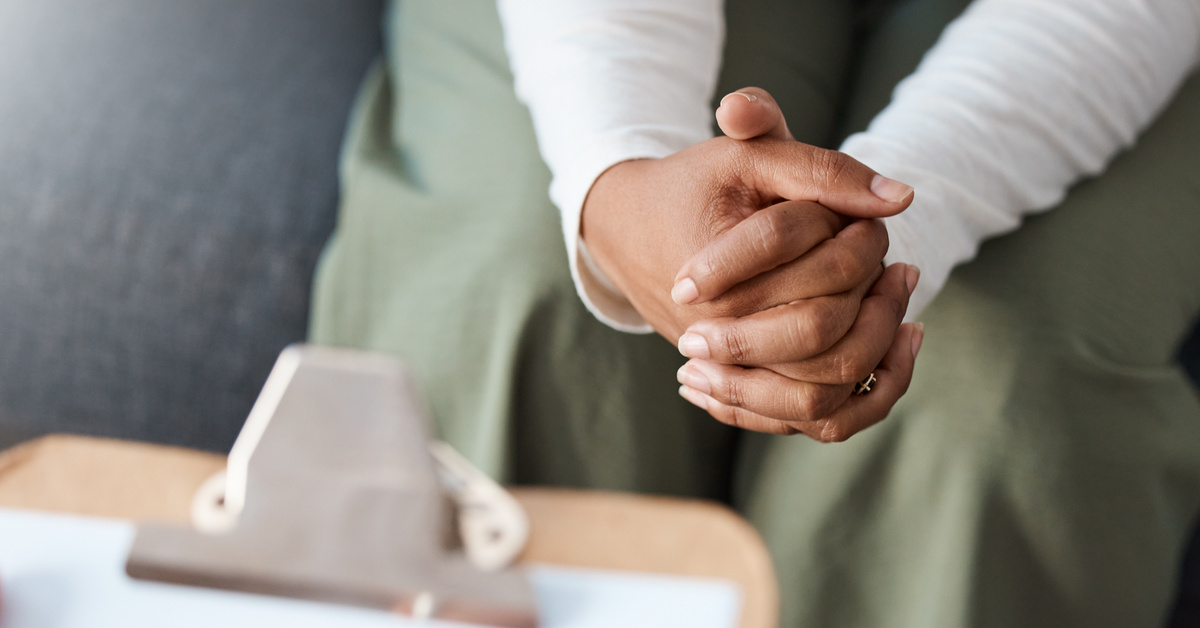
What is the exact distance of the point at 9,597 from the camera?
0.34m

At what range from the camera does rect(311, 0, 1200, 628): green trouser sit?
0.39 metres

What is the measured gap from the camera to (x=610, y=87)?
38cm

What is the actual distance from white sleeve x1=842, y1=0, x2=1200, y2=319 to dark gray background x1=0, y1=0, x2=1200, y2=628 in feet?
0.99

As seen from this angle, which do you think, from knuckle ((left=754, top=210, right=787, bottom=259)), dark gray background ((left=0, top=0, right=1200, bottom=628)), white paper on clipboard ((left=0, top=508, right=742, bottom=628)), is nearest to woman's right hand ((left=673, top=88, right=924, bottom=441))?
knuckle ((left=754, top=210, right=787, bottom=259))

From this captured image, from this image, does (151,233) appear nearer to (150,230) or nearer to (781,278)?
(150,230)

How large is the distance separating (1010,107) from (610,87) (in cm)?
19

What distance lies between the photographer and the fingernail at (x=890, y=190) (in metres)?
0.27

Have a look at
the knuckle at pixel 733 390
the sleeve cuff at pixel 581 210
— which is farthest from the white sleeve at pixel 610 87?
the knuckle at pixel 733 390

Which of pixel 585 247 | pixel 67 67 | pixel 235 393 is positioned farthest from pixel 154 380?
pixel 585 247

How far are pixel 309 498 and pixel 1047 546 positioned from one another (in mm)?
366

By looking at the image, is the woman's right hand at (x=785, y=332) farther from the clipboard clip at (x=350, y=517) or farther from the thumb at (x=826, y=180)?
the clipboard clip at (x=350, y=517)

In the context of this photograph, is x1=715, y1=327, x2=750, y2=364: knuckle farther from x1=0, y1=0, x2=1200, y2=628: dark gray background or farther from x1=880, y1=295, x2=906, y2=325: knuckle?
x1=0, y1=0, x2=1200, y2=628: dark gray background

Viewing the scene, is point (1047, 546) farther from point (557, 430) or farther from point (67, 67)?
point (67, 67)

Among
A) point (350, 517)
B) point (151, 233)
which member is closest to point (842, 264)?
point (350, 517)
